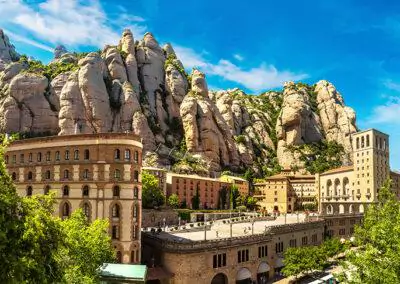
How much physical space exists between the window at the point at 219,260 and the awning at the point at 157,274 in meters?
8.01

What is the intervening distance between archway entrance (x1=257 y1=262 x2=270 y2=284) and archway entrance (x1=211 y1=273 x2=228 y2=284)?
8.81 m

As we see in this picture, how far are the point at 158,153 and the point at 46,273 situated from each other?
146m

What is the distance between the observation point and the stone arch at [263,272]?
76938mm

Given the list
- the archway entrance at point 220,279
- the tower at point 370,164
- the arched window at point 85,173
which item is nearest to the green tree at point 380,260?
the archway entrance at point 220,279

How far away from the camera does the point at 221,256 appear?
69.2 m

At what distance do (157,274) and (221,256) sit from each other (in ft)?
38.9

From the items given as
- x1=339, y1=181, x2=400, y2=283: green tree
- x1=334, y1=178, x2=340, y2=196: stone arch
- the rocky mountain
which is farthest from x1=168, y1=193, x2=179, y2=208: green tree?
x1=339, y1=181, x2=400, y2=283: green tree

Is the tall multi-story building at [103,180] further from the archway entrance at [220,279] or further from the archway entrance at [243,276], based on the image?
the archway entrance at [243,276]

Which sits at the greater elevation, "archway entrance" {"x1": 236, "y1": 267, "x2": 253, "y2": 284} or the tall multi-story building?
the tall multi-story building

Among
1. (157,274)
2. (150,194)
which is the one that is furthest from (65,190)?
(150,194)

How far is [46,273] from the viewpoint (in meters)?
26.9

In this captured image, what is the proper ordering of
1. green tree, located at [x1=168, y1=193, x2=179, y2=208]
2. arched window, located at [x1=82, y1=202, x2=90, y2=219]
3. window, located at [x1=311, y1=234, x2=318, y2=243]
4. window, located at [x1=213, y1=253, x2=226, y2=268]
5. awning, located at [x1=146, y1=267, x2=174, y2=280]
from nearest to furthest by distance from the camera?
awning, located at [x1=146, y1=267, x2=174, y2=280], arched window, located at [x1=82, y1=202, x2=90, y2=219], window, located at [x1=213, y1=253, x2=226, y2=268], window, located at [x1=311, y1=234, x2=318, y2=243], green tree, located at [x1=168, y1=193, x2=179, y2=208]

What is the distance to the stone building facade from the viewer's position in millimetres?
64188

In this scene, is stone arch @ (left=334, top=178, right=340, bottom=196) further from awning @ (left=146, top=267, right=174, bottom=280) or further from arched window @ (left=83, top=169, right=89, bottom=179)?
arched window @ (left=83, top=169, right=89, bottom=179)
